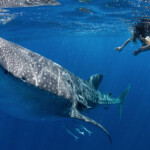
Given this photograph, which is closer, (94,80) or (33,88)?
(33,88)

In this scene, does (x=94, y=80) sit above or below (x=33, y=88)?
below

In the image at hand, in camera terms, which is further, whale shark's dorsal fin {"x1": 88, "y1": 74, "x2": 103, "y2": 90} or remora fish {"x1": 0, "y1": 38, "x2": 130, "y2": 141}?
whale shark's dorsal fin {"x1": 88, "y1": 74, "x2": 103, "y2": 90}

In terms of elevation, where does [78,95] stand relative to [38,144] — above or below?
above

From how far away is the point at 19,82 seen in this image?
3.81 metres

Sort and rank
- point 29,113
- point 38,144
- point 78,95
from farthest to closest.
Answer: point 38,144, point 78,95, point 29,113

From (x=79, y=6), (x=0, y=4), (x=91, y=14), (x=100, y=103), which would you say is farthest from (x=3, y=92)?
(x=91, y=14)

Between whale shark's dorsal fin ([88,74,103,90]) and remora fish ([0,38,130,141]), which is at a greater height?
remora fish ([0,38,130,141])

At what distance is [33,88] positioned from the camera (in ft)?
13.6

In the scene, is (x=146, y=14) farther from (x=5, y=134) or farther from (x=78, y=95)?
(x=5, y=134)

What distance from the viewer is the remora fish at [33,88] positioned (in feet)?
12.4

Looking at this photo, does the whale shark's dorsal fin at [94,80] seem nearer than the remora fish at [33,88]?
No

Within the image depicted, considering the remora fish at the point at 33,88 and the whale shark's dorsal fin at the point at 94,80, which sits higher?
the remora fish at the point at 33,88

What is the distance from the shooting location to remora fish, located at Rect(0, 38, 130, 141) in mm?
Answer: 3768

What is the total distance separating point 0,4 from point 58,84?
8.18 meters
